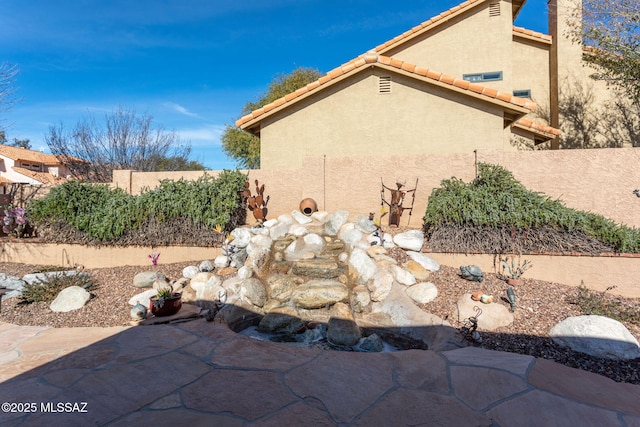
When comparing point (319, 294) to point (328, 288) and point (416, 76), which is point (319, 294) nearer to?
point (328, 288)

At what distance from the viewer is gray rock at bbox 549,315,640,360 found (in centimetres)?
355

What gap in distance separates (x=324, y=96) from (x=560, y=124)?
9.09 metres

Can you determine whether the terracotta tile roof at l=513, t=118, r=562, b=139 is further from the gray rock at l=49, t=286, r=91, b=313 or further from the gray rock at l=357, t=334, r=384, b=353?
the gray rock at l=49, t=286, r=91, b=313

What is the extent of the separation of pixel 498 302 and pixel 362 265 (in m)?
2.31

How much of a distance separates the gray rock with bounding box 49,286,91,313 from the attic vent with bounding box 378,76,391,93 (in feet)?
29.8

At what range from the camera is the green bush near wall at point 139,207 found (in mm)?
7504

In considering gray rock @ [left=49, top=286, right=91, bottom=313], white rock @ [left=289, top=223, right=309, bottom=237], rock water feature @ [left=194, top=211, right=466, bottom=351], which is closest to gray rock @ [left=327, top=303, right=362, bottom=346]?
rock water feature @ [left=194, top=211, right=466, bottom=351]

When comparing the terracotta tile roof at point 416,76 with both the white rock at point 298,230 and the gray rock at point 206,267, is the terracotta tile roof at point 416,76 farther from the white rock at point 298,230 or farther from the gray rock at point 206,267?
the gray rock at point 206,267

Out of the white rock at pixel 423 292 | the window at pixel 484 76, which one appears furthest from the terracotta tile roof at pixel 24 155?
the white rock at pixel 423 292

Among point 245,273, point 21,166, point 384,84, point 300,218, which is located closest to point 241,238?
point 245,273

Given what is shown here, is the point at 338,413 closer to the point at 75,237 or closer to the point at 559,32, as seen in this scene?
the point at 75,237

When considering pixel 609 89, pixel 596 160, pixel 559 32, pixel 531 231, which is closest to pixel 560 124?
pixel 609 89

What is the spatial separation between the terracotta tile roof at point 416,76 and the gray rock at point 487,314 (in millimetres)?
6474

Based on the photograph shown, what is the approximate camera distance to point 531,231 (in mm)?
5926
